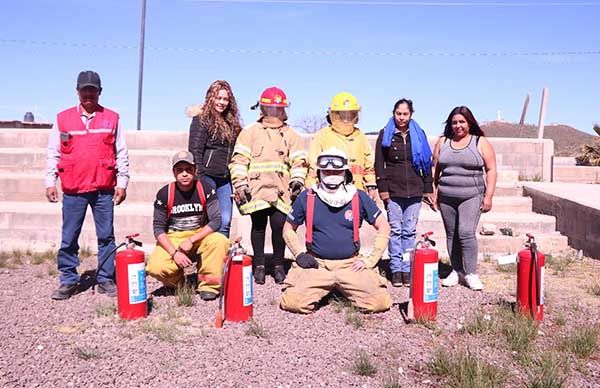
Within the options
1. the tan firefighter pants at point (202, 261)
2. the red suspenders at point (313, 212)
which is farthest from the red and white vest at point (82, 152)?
the red suspenders at point (313, 212)

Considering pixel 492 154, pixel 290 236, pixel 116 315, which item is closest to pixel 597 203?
pixel 492 154

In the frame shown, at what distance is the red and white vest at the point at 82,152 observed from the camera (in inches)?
224

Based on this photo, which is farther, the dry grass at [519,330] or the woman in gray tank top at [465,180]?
the woman in gray tank top at [465,180]

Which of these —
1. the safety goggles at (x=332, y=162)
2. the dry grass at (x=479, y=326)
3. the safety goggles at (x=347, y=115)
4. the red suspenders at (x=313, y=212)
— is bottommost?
the dry grass at (x=479, y=326)

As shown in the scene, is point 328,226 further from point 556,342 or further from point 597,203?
point 597,203

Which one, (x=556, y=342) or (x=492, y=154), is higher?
(x=492, y=154)

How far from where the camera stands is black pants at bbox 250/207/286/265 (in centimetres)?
635

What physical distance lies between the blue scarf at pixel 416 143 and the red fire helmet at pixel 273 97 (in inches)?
46.1

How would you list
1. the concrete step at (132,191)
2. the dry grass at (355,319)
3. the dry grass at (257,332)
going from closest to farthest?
the dry grass at (257,332) < the dry grass at (355,319) < the concrete step at (132,191)

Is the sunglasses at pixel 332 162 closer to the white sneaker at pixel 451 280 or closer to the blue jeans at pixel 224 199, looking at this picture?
the blue jeans at pixel 224 199

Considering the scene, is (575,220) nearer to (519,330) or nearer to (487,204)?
(487,204)

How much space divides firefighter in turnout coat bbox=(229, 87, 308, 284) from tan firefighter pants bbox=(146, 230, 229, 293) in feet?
1.80

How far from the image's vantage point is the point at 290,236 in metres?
5.64

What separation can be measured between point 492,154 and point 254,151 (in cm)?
250
